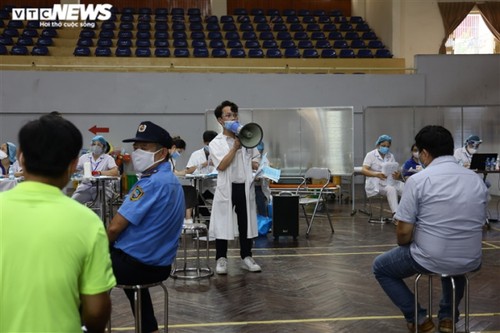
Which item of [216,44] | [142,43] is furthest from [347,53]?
[142,43]

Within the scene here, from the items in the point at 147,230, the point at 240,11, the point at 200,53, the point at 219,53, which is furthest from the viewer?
the point at 240,11

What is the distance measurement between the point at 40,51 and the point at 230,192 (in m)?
11.3

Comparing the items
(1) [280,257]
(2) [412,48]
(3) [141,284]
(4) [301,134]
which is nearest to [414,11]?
(2) [412,48]

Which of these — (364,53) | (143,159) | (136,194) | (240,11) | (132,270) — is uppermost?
(240,11)

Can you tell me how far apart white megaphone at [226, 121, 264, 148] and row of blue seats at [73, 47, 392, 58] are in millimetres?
10521

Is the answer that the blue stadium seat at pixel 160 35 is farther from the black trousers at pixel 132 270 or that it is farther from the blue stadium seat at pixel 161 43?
the black trousers at pixel 132 270

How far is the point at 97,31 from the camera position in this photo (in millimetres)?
16891

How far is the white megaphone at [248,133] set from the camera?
4973 millimetres

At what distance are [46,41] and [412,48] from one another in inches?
405

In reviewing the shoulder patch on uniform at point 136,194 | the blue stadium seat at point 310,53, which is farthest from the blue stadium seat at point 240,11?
the shoulder patch on uniform at point 136,194

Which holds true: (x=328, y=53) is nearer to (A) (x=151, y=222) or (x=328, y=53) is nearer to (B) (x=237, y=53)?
(B) (x=237, y=53)

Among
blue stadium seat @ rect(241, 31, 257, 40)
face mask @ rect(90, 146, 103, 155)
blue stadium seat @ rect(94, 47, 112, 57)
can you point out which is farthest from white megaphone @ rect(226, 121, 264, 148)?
blue stadium seat @ rect(241, 31, 257, 40)

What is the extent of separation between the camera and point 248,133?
16.5ft

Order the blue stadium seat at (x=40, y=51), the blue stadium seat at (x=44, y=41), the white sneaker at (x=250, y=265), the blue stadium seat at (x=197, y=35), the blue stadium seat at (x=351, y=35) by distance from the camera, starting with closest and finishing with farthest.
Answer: the white sneaker at (x=250, y=265)
the blue stadium seat at (x=40, y=51)
the blue stadium seat at (x=44, y=41)
the blue stadium seat at (x=197, y=35)
the blue stadium seat at (x=351, y=35)
